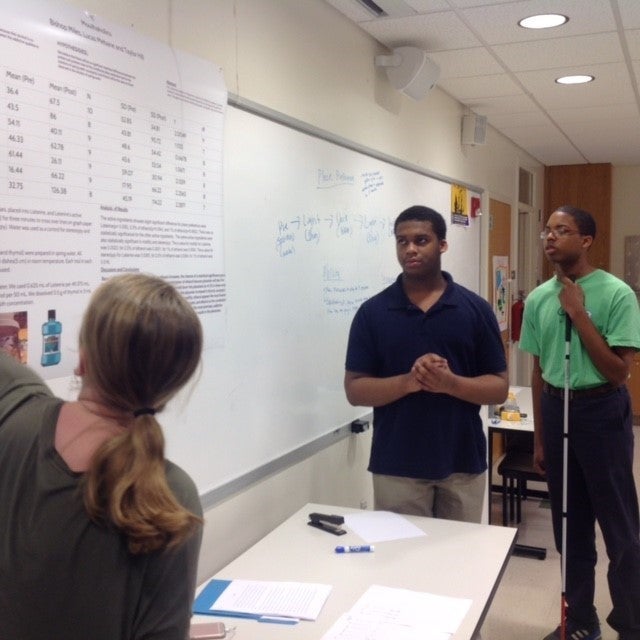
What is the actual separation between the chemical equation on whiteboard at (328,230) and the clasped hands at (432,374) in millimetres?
626

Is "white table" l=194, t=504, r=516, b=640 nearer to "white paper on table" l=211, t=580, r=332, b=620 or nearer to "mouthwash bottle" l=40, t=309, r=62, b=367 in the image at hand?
"white paper on table" l=211, t=580, r=332, b=620

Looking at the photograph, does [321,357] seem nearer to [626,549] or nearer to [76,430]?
[626,549]

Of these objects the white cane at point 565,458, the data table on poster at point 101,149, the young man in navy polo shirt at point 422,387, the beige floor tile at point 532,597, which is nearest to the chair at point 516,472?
the beige floor tile at point 532,597

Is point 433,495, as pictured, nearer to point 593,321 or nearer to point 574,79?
point 593,321

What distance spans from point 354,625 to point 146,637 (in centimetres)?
71

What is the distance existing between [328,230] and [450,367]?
31.2 inches

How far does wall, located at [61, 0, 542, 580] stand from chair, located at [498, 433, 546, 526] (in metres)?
1.18

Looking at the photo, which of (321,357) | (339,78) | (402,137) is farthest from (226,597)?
(402,137)

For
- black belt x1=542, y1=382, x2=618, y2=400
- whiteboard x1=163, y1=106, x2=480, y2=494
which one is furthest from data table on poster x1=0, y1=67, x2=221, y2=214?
black belt x1=542, y1=382, x2=618, y2=400

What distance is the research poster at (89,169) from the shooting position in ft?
4.75

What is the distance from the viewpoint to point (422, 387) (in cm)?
225

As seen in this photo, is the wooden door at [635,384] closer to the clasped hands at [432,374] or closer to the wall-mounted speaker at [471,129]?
the wall-mounted speaker at [471,129]

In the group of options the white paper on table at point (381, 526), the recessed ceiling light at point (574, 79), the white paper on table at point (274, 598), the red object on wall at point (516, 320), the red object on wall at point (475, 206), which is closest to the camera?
the white paper on table at point (274, 598)

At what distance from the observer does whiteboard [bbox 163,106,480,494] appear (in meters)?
2.16
